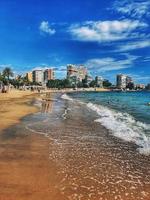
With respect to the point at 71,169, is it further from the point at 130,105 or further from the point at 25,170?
the point at 130,105

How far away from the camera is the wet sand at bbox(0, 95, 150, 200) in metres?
8.19

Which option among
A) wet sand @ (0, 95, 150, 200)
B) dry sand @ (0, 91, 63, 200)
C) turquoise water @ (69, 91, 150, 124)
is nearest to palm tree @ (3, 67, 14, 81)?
turquoise water @ (69, 91, 150, 124)

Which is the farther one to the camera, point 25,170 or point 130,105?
point 130,105

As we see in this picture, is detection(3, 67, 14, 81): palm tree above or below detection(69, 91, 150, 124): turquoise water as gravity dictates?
above

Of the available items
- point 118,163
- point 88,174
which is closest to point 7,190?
point 88,174

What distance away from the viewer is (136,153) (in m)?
12.9

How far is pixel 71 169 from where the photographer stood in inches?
406

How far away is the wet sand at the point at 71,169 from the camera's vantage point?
8.19 m

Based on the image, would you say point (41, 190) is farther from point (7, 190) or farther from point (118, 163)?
point (118, 163)

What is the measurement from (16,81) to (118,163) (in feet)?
568

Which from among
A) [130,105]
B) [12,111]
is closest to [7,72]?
[130,105]

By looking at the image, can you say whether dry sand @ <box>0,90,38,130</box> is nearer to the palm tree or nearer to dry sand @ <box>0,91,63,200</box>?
dry sand @ <box>0,91,63,200</box>

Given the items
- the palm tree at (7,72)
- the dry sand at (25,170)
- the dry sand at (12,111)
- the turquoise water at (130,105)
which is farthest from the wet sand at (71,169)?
the palm tree at (7,72)

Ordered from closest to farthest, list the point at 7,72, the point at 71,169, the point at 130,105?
the point at 71,169, the point at 130,105, the point at 7,72
